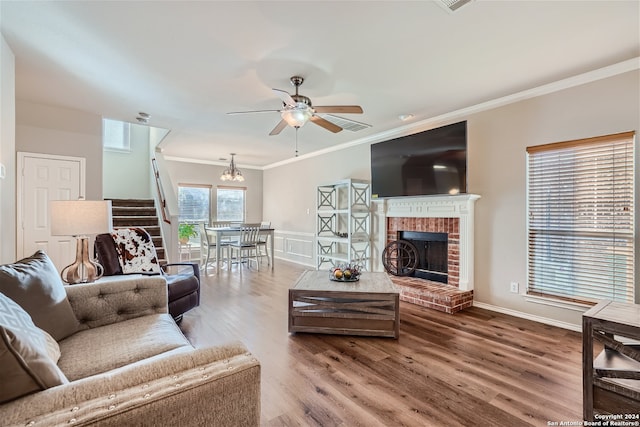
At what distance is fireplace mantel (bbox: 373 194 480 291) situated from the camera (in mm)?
3736

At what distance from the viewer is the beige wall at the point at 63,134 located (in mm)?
3686

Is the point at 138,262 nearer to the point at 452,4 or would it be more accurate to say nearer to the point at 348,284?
the point at 348,284

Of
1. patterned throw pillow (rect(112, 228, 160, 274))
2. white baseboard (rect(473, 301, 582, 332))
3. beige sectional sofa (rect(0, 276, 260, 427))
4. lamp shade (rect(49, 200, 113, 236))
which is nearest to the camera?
beige sectional sofa (rect(0, 276, 260, 427))

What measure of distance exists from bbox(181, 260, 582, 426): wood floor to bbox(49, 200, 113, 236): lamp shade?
1.32m

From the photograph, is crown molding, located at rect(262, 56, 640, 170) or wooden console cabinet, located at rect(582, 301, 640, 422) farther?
crown molding, located at rect(262, 56, 640, 170)

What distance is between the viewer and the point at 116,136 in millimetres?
6203

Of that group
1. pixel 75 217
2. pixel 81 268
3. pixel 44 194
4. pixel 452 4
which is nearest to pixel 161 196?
pixel 44 194

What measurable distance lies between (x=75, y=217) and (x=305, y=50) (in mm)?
2218

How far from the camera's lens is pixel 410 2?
1909mm

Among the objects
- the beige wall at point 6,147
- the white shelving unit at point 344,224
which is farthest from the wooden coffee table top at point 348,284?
the beige wall at point 6,147

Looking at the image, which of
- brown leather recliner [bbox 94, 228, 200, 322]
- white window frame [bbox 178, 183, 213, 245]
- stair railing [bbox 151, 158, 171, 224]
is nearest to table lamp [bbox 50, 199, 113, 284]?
brown leather recliner [bbox 94, 228, 200, 322]

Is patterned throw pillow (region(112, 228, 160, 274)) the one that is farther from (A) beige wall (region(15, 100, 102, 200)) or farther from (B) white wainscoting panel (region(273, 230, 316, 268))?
(B) white wainscoting panel (region(273, 230, 316, 268))

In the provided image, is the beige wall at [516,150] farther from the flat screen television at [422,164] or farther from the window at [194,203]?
the window at [194,203]

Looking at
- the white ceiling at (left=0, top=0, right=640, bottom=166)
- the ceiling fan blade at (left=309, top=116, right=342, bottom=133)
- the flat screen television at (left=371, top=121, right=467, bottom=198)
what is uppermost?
the white ceiling at (left=0, top=0, right=640, bottom=166)
